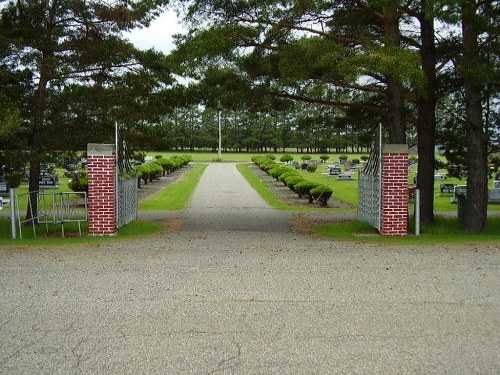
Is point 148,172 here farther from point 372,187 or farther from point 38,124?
point 372,187

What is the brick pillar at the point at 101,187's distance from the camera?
12.9 metres

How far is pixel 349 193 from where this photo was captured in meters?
31.0

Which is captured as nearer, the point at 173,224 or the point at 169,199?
the point at 173,224

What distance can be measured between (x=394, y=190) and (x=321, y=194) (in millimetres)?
10967

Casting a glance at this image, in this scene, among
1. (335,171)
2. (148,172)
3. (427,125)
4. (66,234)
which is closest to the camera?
(66,234)

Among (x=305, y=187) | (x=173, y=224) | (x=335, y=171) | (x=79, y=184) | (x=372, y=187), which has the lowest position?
(x=173, y=224)

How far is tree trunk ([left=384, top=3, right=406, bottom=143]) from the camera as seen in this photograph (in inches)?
554

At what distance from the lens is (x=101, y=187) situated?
1292 centimetres

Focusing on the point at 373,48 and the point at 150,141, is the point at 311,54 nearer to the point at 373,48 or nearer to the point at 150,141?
the point at 373,48

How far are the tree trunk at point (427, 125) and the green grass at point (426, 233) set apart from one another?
2.52 ft

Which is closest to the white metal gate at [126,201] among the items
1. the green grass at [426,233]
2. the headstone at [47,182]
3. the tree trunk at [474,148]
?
the green grass at [426,233]

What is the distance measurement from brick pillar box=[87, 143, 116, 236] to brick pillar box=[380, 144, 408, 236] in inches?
236

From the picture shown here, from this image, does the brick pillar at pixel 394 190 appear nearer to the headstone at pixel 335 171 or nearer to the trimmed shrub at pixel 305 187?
the trimmed shrub at pixel 305 187

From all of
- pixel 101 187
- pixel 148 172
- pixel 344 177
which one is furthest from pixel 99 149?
pixel 344 177
